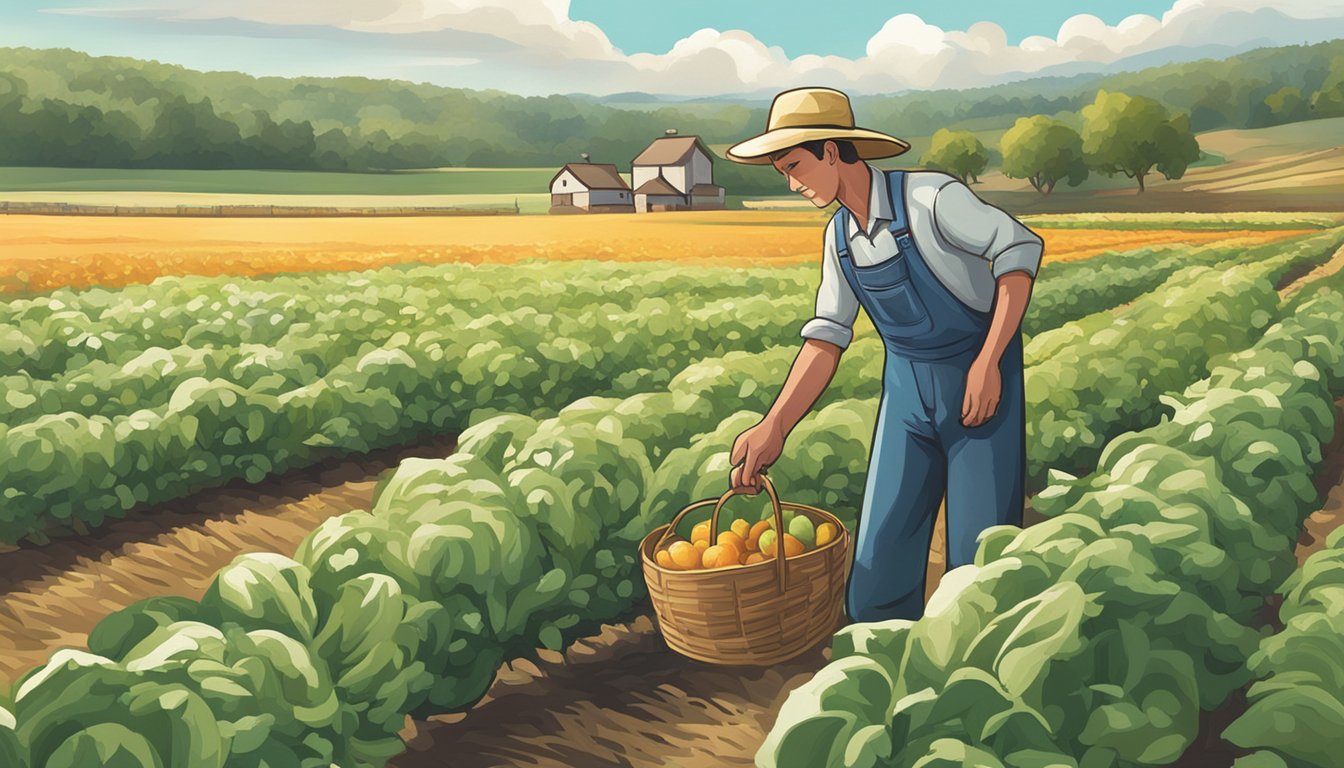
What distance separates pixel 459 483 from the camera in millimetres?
4359

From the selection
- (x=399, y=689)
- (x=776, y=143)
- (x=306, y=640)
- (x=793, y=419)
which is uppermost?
(x=776, y=143)

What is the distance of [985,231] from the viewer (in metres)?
3.74

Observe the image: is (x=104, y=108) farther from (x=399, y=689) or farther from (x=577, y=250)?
(x=399, y=689)

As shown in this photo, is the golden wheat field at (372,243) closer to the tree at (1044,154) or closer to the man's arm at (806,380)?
the tree at (1044,154)

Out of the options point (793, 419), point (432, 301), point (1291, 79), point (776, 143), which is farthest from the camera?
point (1291, 79)

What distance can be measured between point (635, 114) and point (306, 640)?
23740 mm

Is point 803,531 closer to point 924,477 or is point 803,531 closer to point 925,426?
point 924,477

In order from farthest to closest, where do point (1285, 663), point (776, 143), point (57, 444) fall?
point (57, 444)
point (776, 143)
point (1285, 663)

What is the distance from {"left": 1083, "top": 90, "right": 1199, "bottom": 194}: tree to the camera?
110 ft

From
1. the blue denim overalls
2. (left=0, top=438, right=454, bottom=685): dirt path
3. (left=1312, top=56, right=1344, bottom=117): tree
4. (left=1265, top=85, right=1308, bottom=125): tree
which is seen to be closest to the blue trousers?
the blue denim overalls

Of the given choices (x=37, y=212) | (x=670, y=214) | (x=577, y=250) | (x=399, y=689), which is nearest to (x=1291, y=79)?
(x=670, y=214)

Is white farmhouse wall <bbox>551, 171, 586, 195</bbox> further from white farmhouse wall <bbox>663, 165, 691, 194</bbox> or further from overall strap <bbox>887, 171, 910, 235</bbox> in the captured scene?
overall strap <bbox>887, 171, 910, 235</bbox>

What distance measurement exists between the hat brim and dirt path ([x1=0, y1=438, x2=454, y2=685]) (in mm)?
3926

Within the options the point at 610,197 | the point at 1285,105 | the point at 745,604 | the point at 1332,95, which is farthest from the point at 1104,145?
the point at 745,604
